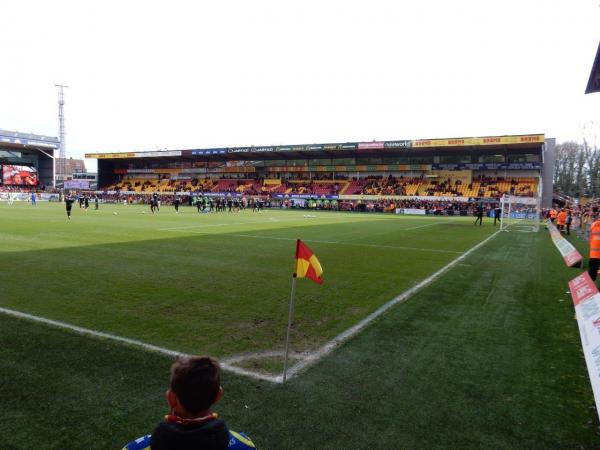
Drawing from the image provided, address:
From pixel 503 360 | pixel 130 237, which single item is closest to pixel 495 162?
pixel 130 237

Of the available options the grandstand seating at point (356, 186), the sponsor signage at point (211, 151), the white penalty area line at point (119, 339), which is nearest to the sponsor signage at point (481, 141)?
the grandstand seating at point (356, 186)

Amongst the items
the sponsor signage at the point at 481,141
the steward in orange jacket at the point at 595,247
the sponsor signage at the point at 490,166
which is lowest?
the steward in orange jacket at the point at 595,247

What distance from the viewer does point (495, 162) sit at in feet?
198

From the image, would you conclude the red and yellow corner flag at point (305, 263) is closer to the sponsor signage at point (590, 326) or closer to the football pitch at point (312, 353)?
the football pitch at point (312, 353)

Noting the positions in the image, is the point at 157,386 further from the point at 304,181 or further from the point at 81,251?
the point at 304,181

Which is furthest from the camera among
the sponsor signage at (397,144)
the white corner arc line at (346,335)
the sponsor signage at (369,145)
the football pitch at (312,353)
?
the sponsor signage at (369,145)

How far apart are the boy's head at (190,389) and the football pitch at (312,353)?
177 centimetres

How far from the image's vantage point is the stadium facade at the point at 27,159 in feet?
251

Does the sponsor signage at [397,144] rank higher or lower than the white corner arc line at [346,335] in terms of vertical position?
higher

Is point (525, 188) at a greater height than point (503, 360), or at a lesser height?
greater

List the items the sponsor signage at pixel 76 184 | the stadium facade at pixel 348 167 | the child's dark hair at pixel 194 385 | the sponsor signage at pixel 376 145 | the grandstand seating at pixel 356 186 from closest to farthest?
the child's dark hair at pixel 194 385 < the sponsor signage at pixel 376 145 < the stadium facade at pixel 348 167 < the grandstand seating at pixel 356 186 < the sponsor signage at pixel 76 184

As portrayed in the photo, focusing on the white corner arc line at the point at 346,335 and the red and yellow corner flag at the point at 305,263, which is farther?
the white corner arc line at the point at 346,335

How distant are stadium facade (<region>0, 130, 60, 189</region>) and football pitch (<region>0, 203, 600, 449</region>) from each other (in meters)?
80.1

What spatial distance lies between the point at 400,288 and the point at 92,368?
6.61 m
